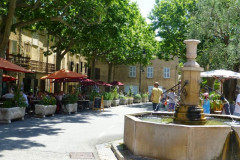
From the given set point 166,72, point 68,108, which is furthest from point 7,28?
point 166,72

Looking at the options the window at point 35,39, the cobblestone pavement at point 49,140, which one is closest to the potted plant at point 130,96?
the window at point 35,39

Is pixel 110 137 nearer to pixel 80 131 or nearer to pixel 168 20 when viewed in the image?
pixel 80 131

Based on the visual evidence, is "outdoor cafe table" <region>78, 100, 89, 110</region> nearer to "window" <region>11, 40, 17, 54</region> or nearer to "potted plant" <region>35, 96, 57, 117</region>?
"potted plant" <region>35, 96, 57, 117</region>

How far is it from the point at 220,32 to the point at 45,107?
13661 millimetres

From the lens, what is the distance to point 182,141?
6.54 metres

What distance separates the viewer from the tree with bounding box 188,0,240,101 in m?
21.5

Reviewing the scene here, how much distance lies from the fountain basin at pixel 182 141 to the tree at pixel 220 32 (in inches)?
601

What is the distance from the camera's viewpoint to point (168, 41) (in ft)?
105

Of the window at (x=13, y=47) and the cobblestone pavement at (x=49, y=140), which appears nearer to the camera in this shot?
the cobblestone pavement at (x=49, y=140)

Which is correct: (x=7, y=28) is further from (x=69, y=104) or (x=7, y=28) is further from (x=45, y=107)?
(x=69, y=104)

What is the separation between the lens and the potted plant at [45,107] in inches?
608

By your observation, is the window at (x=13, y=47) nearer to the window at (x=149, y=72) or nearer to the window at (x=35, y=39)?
the window at (x=35, y=39)

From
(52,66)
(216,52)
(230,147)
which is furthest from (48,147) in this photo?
(52,66)

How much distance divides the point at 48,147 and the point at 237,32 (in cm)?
1685
